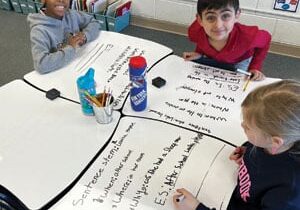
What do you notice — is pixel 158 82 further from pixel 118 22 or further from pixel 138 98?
pixel 118 22

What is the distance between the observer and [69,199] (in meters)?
0.87

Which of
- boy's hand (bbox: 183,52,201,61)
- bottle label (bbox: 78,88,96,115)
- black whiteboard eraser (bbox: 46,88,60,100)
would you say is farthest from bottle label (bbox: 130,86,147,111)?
boy's hand (bbox: 183,52,201,61)

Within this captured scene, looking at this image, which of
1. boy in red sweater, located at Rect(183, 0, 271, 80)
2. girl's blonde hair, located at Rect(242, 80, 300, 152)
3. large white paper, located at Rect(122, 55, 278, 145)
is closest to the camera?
girl's blonde hair, located at Rect(242, 80, 300, 152)

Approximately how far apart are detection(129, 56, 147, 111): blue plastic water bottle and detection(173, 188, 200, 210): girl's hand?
1.26 ft

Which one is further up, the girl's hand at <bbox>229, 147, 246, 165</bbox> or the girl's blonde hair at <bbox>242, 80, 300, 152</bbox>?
the girl's blonde hair at <bbox>242, 80, 300, 152</bbox>

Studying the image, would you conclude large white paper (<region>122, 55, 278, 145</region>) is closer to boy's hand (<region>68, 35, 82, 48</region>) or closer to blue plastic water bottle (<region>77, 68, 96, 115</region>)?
blue plastic water bottle (<region>77, 68, 96, 115</region>)

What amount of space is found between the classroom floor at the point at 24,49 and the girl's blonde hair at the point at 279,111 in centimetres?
173

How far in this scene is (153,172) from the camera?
0.94 m

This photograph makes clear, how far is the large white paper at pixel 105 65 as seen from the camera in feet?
4.18

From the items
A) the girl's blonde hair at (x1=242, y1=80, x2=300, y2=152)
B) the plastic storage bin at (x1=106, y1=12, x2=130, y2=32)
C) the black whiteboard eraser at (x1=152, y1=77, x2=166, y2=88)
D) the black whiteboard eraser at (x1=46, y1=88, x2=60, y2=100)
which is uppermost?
the girl's blonde hair at (x1=242, y1=80, x2=300, y2=152)

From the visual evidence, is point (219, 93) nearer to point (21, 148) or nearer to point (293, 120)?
point (293, 120)

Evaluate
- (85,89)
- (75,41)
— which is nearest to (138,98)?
(85,89)

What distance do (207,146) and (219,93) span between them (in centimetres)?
29

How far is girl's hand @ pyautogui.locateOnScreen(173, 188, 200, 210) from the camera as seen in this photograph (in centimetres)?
83
